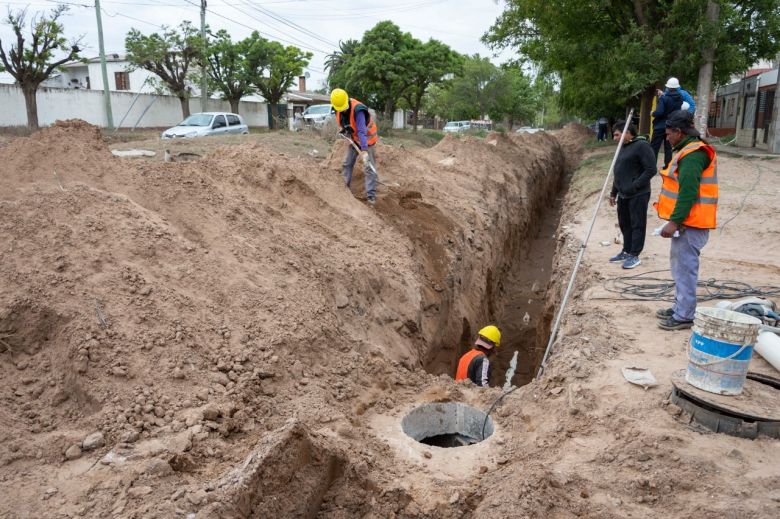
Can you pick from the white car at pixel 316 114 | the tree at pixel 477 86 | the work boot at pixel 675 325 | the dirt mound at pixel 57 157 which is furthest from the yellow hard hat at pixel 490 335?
the tree at pixel 477 86

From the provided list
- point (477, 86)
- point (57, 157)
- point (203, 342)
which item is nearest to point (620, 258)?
point (203, 342)

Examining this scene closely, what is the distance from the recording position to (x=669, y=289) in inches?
255

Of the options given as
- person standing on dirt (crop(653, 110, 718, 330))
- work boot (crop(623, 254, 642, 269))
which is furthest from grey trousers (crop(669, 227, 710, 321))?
work boot (crop(623, 254, 642, 269))

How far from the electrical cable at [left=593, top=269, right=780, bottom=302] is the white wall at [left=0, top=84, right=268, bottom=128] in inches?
824

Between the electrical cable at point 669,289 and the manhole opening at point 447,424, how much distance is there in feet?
8.58

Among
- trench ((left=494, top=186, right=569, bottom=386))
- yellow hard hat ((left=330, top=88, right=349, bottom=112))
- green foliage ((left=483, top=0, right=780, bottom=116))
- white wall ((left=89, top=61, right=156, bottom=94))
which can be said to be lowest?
trench ((left=494, top=186, right=569, bottom=386))

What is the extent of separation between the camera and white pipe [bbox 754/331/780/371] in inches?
175

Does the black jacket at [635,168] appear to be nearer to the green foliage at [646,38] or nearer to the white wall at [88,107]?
the green foliage at [646,38]

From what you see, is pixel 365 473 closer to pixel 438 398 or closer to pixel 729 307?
pixel 438 398

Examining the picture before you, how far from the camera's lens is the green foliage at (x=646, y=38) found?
15.6m

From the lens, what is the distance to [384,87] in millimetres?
32469

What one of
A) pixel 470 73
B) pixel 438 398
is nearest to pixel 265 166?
pixel 438 398

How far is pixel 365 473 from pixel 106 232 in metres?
3.08

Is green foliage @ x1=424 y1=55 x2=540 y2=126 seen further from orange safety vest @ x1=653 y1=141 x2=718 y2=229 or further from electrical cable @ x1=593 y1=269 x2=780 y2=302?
orange safety vest @ x1=653 y1=141 x2=718 y2=229
